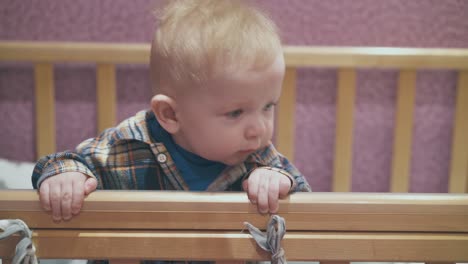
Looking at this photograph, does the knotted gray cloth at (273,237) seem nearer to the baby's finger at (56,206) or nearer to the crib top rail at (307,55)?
the baby's finger at (56,206)

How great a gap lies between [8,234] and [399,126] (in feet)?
3.21

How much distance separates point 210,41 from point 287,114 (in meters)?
0.61

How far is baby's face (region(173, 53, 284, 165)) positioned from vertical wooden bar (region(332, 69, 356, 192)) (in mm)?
583

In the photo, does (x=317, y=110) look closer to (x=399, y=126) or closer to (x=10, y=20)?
(x=399, y=126)

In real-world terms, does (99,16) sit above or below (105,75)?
above

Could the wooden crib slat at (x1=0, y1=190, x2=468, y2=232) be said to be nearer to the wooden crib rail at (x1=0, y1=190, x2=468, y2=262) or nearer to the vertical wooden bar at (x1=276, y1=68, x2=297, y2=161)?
the wooden crib rail at (x1=0, y1=190, x2=468, y2=262)

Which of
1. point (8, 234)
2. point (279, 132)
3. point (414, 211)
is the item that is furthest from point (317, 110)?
point (8, 234)

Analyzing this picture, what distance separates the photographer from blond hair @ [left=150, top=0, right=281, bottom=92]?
2.24 feet

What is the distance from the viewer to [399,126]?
130 cm

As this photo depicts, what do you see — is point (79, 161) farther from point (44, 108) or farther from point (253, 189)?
point (44, 108)

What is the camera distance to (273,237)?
1.94 feet

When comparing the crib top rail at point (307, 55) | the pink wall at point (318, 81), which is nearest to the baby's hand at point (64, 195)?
the crib top rail at point (307, 55)

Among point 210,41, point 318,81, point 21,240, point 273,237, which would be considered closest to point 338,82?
point 318,81

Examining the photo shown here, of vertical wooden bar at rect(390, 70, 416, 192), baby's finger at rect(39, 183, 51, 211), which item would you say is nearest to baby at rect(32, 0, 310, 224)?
baby's finger at rect(39, 183, 51, 211)
